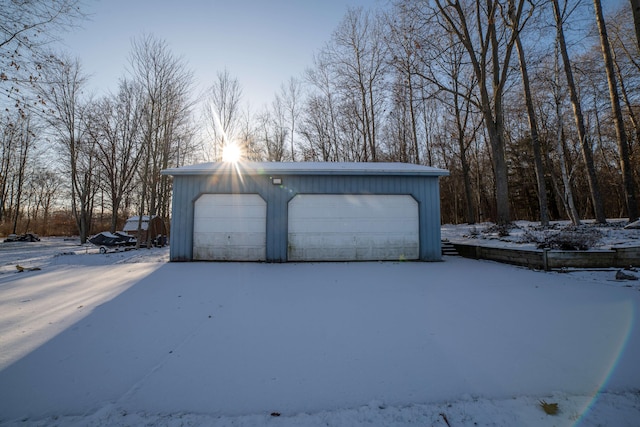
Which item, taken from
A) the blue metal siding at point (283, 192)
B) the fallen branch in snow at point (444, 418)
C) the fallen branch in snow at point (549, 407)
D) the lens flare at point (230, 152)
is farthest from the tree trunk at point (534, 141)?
the lens flare at point (230, 152)

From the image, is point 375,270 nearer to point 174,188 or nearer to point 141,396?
point 141,396

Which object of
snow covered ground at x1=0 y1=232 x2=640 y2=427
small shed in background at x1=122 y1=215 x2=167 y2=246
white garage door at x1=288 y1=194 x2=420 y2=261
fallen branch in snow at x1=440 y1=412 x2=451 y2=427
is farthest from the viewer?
small shed in background at x1=122 y1=215 x2=167 y2=246

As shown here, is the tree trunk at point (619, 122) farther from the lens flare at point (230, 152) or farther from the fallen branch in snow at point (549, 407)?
the lens flare at point (230, 152)

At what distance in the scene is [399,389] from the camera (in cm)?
181

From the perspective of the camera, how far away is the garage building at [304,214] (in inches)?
300

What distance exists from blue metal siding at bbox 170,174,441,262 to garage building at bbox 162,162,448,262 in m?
0.03

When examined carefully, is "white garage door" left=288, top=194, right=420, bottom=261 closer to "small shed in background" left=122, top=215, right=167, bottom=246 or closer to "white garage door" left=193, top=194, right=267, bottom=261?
"white garage door" left=193, top=194, right=267, bottom=261

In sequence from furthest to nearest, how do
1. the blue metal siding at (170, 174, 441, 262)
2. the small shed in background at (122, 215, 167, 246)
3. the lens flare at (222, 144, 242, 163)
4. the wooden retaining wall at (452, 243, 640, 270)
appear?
the lens flare at (222, 144, 242, 163), the small shed in background at (122, 215, 167, 246), the blue metal siding at (170, 174, 441, 262), the wooden retaining wall at (452, 243, 640, 270)

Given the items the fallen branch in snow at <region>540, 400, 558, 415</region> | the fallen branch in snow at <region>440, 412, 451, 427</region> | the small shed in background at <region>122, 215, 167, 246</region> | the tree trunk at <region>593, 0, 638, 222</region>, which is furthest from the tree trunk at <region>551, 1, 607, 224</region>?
the small shed in background at <region>122, 215, 167, 246</region>

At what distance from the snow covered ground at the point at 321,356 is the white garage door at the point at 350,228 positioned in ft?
10.5

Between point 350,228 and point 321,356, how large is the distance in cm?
560

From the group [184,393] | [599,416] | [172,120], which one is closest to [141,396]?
[184,393]

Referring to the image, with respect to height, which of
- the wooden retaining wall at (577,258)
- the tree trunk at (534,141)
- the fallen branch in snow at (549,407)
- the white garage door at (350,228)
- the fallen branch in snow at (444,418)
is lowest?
the fallen branch in snow at (444,418)

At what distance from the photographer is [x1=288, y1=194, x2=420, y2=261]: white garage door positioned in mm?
7695
